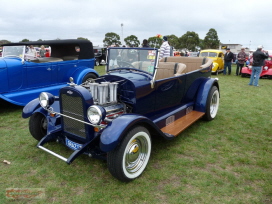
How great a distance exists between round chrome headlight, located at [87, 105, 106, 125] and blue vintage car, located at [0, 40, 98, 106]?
3573 millimetres

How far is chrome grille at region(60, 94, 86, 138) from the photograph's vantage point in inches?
112

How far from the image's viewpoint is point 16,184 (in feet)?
8.69

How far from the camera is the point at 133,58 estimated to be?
11.9 feet

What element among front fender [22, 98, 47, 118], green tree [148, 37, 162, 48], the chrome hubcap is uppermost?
green tree [148, 37, 162, 48]

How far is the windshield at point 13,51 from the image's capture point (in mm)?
5945

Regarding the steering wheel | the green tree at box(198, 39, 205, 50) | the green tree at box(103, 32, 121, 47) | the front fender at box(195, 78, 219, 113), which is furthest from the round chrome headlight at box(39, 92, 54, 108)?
the green tree at box(103, 32, 121, 47)

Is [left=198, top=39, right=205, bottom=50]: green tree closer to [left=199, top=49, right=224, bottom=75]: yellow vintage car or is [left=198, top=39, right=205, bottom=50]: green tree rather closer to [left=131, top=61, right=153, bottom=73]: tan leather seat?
[left=199, top=49, right=224, bottom=75]: yellow vintage car

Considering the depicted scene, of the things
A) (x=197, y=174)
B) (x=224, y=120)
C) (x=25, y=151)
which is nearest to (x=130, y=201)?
(x=197, y=174)

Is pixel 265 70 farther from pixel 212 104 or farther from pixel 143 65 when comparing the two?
pixel 143 65

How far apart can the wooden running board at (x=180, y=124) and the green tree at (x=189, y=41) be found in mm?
38152

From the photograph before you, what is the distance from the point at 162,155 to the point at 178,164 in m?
0.32

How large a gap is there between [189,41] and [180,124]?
1549 inches

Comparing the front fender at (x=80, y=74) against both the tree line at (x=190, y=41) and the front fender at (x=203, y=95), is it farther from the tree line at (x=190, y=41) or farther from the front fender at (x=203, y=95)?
the tree line at (x=190, y=41)

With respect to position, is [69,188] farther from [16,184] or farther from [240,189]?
[240,189]
